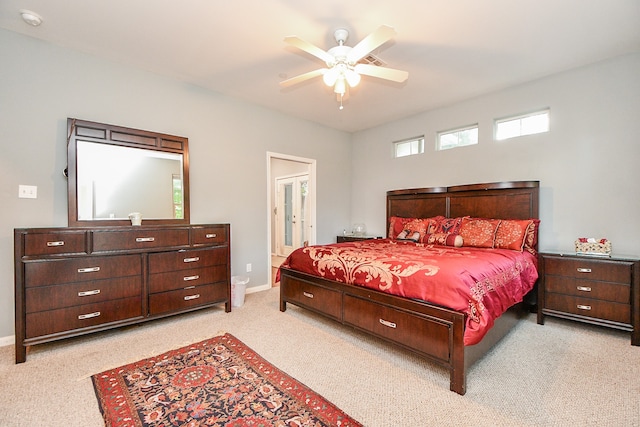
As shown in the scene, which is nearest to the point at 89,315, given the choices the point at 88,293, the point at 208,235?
the point at 88,293

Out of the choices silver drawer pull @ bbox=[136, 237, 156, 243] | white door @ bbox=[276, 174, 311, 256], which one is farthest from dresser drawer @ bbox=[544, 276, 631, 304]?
white door @ bbox=[276, 174, 311, 256]

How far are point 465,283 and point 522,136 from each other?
2801 mm

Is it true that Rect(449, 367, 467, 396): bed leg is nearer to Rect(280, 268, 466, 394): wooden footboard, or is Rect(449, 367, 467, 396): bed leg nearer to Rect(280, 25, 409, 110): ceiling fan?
Rect(280, 268, 466, 394): wooden footboard

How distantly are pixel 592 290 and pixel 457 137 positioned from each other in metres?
2.58

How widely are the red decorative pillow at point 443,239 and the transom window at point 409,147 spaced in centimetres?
166

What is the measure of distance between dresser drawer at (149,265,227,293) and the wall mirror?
0.71 meters

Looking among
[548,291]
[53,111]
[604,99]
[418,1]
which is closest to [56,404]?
[53,111]

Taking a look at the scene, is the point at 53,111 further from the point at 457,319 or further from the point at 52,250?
the point at 457,319

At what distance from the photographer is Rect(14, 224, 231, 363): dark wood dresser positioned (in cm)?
234

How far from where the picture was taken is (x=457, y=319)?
1934mm

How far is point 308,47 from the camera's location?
2297 millimetres

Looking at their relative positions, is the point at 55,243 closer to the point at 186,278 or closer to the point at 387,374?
the point at 186,278

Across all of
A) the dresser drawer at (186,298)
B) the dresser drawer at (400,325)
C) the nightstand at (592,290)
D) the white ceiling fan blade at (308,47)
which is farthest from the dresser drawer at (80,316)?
the nightstand at (592,290)

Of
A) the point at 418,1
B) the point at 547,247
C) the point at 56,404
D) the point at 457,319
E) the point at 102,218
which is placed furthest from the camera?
the point at 547,247
